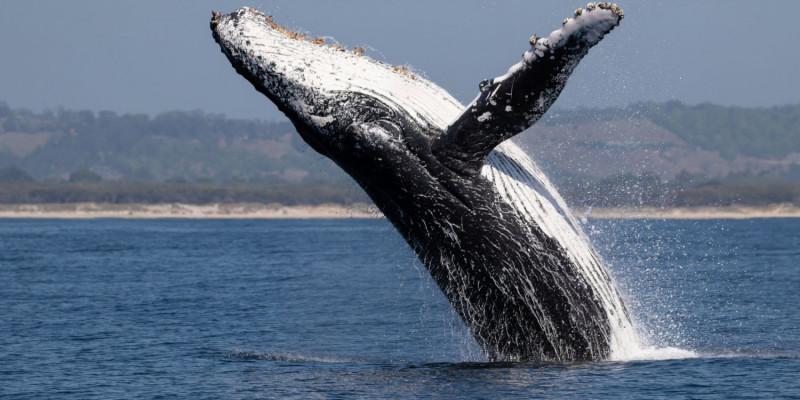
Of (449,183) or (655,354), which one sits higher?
(449,183)

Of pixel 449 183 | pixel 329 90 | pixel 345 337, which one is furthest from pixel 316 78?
pixel 345 337

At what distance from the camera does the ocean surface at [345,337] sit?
9.26 meters

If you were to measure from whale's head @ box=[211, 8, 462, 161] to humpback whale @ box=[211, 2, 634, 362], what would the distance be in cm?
1

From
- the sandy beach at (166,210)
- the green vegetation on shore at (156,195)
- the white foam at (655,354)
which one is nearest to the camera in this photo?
the white foam at (655,354)

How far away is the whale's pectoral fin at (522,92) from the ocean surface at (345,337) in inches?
54.8

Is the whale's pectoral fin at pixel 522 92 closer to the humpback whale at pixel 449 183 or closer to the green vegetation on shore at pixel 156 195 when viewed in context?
the humpback whale at pixel 449 183

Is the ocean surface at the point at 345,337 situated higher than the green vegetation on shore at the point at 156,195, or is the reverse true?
the green vegetation on shore at the point at 156,195

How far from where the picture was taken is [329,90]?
8.20 metres

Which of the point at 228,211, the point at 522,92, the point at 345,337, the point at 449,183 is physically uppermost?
the point at 228,211

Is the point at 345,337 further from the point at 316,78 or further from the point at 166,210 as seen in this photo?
the point at 166,210

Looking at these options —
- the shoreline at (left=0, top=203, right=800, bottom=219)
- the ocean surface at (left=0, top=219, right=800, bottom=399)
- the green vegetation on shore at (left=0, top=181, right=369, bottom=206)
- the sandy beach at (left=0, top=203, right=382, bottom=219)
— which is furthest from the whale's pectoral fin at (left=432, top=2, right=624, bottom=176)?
the green vegetation on shore at (left=0, top=181, right=369, bottom=206)

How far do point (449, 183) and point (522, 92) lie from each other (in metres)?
1.08

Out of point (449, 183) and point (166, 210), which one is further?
point (166, 210)

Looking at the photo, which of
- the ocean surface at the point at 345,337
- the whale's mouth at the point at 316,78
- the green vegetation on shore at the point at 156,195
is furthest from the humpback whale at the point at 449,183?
the green vegetation on shore at the point at 156,195
